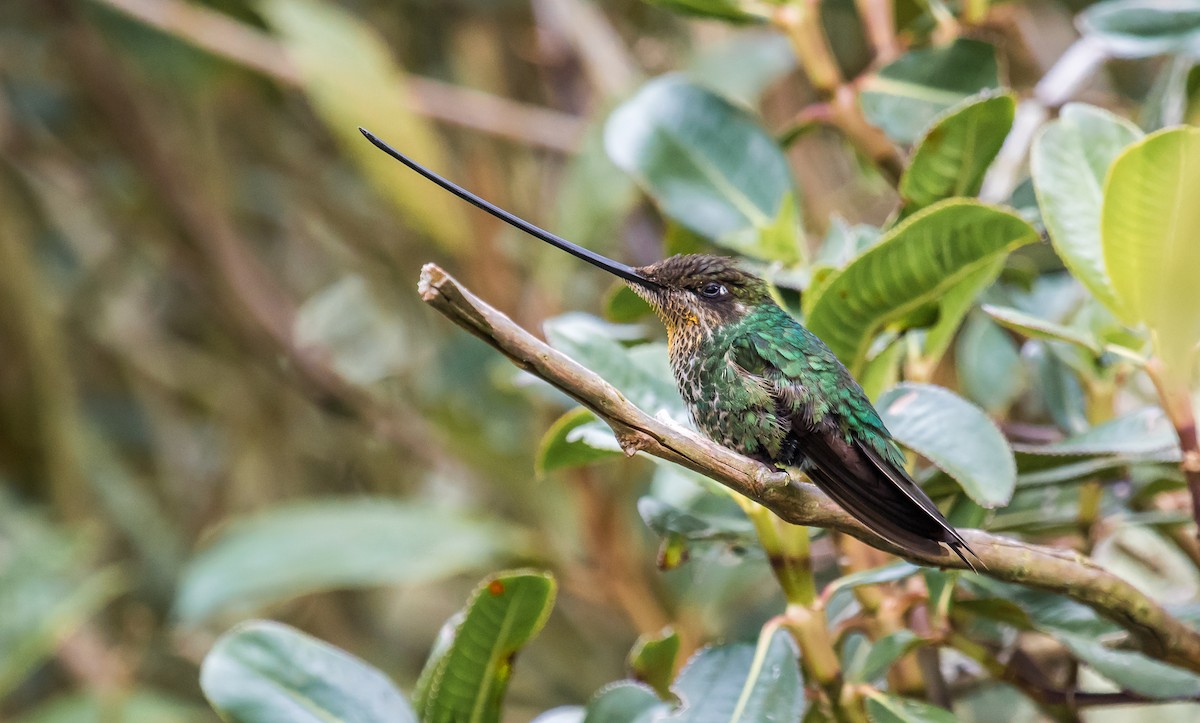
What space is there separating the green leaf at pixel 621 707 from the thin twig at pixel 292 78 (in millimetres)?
1705

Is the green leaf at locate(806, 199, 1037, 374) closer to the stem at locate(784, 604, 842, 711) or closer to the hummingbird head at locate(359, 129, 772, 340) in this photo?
the hummingbird head at locate(359, 129, 772, 340)

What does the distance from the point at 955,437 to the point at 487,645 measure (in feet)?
1.39

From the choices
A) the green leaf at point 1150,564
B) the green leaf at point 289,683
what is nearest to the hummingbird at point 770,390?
the green leaf at point 289,683

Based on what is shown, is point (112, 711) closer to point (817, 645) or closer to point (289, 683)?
point (289, 683)

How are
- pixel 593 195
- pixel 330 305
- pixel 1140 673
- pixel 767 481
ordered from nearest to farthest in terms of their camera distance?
pixel 767 481 < pixel 1140 673 < pixel 593 195 < pixel 330 305

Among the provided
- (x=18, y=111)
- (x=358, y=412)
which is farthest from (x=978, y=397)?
(x=18, y=111)

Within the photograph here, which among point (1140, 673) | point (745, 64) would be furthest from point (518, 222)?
point (745, 64)

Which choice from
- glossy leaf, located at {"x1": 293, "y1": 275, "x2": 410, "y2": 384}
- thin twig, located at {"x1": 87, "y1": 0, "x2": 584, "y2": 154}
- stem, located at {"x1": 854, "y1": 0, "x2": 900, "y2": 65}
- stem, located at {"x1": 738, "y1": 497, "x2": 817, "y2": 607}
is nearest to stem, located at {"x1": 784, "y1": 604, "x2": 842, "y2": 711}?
stem, located at {"x1": 738, "y1": 497, "x2": 817, "y2": 607}

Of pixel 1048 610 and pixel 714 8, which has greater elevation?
pixel 714 8

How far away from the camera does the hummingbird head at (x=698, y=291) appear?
1.05 metres

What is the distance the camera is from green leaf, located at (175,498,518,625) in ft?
6.56

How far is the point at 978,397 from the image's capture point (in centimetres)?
138

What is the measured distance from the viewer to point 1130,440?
922 millimetres

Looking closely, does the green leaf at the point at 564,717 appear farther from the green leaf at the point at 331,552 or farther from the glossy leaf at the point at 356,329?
the glossy leaf at the point at 356,329
